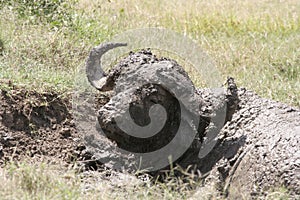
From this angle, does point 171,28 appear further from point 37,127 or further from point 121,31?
point 37,127

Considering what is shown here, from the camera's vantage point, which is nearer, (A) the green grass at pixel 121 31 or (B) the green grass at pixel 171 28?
(A) the green grass at pixel 121 31

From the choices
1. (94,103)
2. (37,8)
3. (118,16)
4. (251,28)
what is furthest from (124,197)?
(251,28)

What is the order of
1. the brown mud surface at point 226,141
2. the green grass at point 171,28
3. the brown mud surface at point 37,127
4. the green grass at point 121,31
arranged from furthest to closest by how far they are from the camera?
the green grass at point 171,28, the brown mud surface at point 37,127, the brown mud surface at point 226,141, the green grass at point 121,31

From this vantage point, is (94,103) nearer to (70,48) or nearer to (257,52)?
(70,48)

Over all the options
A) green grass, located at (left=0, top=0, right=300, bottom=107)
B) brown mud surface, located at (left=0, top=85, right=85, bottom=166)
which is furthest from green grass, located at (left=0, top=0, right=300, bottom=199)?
brown mud surface, located at (left=0, top=85, right=85, bottom=166)

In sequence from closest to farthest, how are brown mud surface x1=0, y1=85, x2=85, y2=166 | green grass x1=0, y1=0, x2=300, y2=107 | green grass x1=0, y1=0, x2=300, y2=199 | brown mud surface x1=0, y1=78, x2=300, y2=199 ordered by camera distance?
green grass x1=0, y1=0, x2=300, y2=199 → brown mud surface x1=0, y1=78, x2=300, y2=199 → brown mud surface x1=0, y1=85, x2=85, y2=166 → green grass x1=0, y1=0, x2=300, y2=107

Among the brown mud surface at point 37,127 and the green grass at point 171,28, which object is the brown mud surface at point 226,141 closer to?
the brown mud surface at point 37,127

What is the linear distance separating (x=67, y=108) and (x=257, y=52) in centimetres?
319

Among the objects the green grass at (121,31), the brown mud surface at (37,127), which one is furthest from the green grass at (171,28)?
the brown mud surface at (37,127)

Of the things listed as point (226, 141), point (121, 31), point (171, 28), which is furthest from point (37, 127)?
point (171, 28)

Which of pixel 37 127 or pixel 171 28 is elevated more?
pixel 171 28

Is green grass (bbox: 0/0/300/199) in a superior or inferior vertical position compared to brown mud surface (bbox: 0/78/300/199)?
superior

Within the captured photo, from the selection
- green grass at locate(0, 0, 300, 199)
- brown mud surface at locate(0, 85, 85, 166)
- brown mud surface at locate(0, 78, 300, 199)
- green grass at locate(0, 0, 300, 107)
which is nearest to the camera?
green grass at locate(0, 0, 300, 199)

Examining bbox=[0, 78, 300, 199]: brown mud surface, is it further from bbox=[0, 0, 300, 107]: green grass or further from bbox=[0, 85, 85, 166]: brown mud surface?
bbox=[0, 0, 300, 107]: green grass
